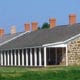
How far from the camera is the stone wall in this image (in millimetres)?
50500

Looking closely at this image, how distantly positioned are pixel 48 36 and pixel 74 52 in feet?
21.3

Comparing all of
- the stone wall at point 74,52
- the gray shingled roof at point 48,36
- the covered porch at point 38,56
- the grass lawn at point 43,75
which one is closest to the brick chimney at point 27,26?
the gray shingled roof at point 48,36

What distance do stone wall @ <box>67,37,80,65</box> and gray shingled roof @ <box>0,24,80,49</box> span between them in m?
0.93

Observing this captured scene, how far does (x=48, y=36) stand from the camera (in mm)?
56562

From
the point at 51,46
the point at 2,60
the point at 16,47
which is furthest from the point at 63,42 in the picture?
the point at 2,60

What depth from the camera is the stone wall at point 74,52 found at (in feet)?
166

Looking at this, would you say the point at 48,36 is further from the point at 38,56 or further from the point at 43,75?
the point at 43,75

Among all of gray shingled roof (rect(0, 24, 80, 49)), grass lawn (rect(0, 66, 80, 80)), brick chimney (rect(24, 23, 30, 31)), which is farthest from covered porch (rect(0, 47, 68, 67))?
grass lawn (rect(0, 66, 80, 80))

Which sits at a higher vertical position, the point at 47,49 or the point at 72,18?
the point at 72,18

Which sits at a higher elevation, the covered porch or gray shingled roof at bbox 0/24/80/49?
gray shingled roof at bbox 0/24/80/49

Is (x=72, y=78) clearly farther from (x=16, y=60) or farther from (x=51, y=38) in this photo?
(x=16, y=60)

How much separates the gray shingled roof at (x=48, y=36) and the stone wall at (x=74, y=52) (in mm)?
932

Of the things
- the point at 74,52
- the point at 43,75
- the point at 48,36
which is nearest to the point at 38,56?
the point at 74,52

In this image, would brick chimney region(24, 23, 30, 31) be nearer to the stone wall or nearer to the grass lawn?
the stone wall
